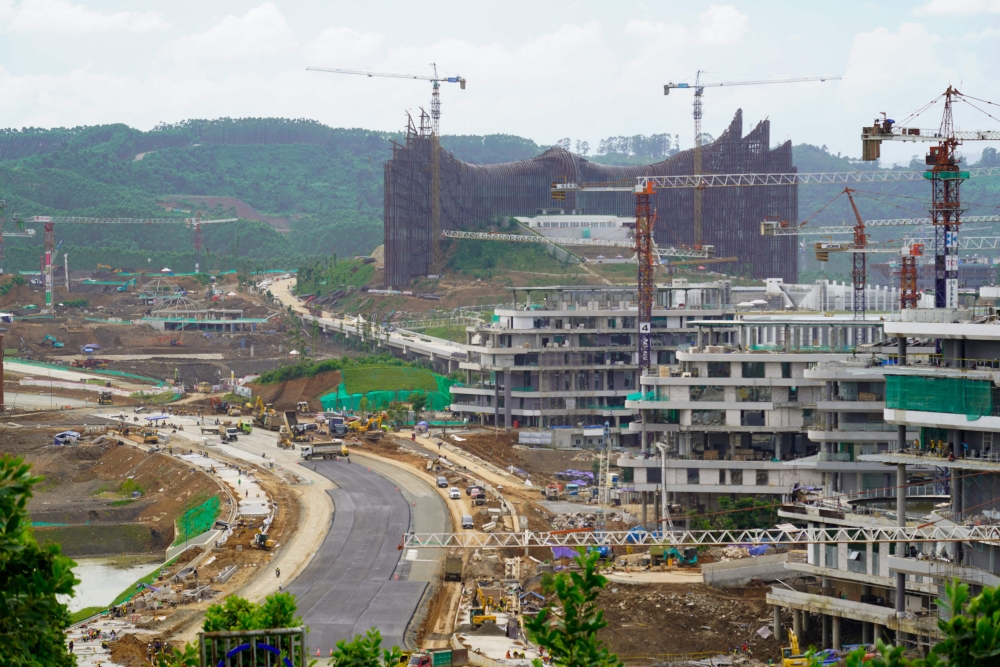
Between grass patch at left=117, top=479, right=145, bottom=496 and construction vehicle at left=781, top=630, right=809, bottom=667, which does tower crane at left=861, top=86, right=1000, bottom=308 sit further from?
grass patch at left=117, top=479, right=145, bottom=496

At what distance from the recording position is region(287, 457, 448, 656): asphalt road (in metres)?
70.1

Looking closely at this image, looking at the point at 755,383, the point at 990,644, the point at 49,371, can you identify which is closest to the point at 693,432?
the point at 755,383

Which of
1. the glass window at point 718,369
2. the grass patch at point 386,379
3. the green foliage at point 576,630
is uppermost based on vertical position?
the glass window at point 718,369

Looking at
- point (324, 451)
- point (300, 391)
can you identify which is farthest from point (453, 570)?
point (300, 391)

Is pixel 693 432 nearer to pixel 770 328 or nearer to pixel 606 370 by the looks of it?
pixel 770 328

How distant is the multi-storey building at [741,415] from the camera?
283ft

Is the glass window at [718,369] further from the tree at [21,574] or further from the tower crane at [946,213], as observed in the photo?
the tree at [21,574]

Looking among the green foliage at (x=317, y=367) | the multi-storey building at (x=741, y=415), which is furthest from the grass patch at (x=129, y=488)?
the multi-storey building at (x=741, y=415)

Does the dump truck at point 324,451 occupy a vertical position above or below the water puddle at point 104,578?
above

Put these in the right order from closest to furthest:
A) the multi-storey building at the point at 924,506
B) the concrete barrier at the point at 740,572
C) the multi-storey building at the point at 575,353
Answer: the multi-storey building at the point at 924,506, the concrete barrier at the point at 740,572, the multi-storey building at the point at 575,353

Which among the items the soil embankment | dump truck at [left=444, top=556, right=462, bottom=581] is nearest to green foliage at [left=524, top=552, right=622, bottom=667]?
dump truck at [left=444, top=556, right=462, bottom=581]

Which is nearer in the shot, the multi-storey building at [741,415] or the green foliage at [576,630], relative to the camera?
the green foliage at [576,630]

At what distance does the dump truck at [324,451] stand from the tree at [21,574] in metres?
89.9

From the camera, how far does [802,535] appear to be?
222ft
